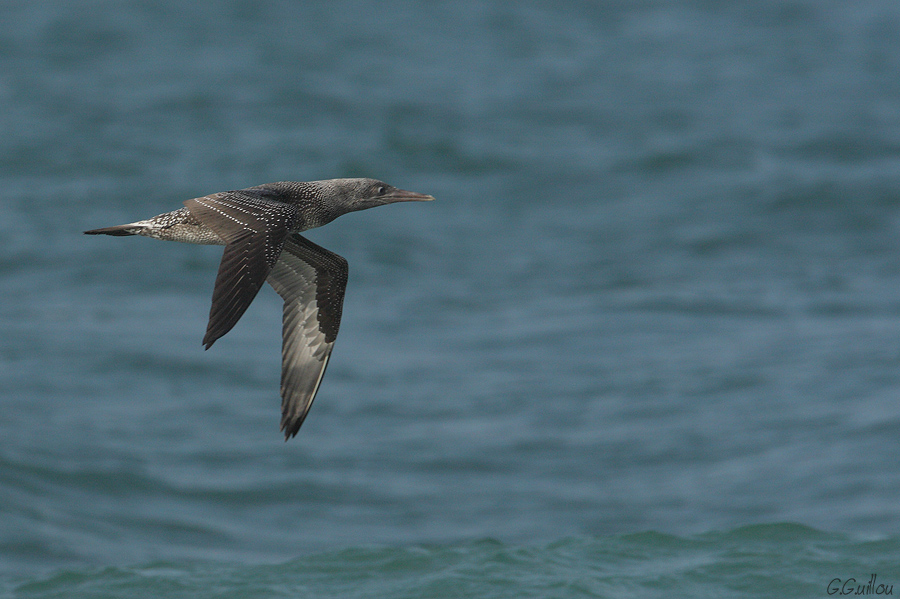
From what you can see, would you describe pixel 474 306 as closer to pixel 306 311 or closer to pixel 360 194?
pixel 306 311

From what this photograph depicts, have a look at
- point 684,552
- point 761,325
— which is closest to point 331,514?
point 684,552

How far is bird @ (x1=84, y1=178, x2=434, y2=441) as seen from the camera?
9156 mm

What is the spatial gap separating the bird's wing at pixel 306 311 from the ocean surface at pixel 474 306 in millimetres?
4349

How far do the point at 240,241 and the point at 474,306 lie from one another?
15565mm

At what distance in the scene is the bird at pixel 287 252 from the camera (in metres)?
9.16

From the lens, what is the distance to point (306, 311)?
12062mm

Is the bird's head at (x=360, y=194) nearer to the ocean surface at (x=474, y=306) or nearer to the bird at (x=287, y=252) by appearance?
the bird at (x=287, y=252)

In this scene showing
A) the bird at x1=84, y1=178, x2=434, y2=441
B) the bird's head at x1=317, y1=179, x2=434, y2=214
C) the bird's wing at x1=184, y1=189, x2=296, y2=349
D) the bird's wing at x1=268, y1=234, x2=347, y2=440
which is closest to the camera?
the bird's wing at x1=184, y1=189, x2=296, y2=349

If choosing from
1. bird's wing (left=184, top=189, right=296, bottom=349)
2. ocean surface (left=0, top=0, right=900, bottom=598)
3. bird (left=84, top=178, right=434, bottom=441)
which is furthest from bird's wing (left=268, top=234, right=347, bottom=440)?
ocean surface (left=0, top=0, right=900, bottom=598)

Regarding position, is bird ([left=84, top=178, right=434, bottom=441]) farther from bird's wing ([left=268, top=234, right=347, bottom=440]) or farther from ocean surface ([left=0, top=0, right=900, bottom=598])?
ocean surface ([left=0, top=0, right=900, bottom=598])
